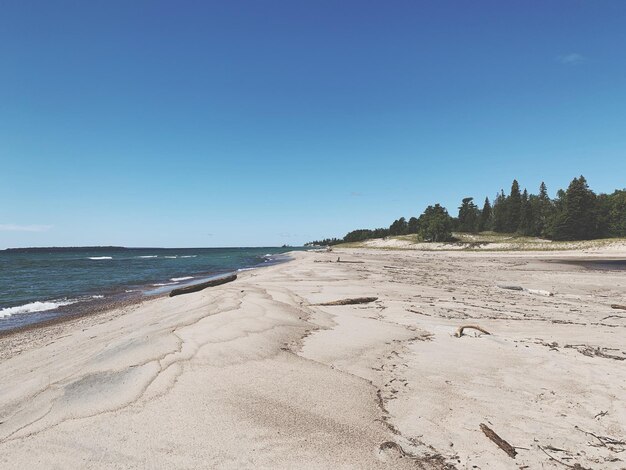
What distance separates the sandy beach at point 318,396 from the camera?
3107mm

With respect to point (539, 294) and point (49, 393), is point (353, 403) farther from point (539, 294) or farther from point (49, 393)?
point (539, 294)

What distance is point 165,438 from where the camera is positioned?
3.31 metres

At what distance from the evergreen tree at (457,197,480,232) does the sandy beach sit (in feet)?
352

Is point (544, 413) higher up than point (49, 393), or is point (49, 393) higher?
point (49, 393)

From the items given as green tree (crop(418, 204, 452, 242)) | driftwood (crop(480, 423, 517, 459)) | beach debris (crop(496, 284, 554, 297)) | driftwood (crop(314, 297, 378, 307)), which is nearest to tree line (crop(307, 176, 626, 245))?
green tree (crop(418, 204, 452, 242))

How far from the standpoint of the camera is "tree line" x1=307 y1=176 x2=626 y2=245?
6519 centimetres

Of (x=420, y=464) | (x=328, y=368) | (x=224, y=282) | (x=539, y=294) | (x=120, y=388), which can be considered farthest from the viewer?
(x=224, y=282)

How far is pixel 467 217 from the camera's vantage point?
110 metres

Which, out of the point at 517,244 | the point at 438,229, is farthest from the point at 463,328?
the point at 438,229

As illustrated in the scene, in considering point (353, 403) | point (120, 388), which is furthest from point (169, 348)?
point (353, 403)

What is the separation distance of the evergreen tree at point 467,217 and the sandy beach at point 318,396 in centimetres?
10724

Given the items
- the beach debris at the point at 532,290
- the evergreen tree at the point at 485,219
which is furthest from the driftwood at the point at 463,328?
the evergreen tree at the point at 485,219

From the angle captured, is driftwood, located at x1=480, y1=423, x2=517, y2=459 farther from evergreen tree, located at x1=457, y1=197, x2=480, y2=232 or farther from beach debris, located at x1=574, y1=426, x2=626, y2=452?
evergreen tree, located at x1=457, y1=197, x2=480, y2=232

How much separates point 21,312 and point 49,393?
1353cm
